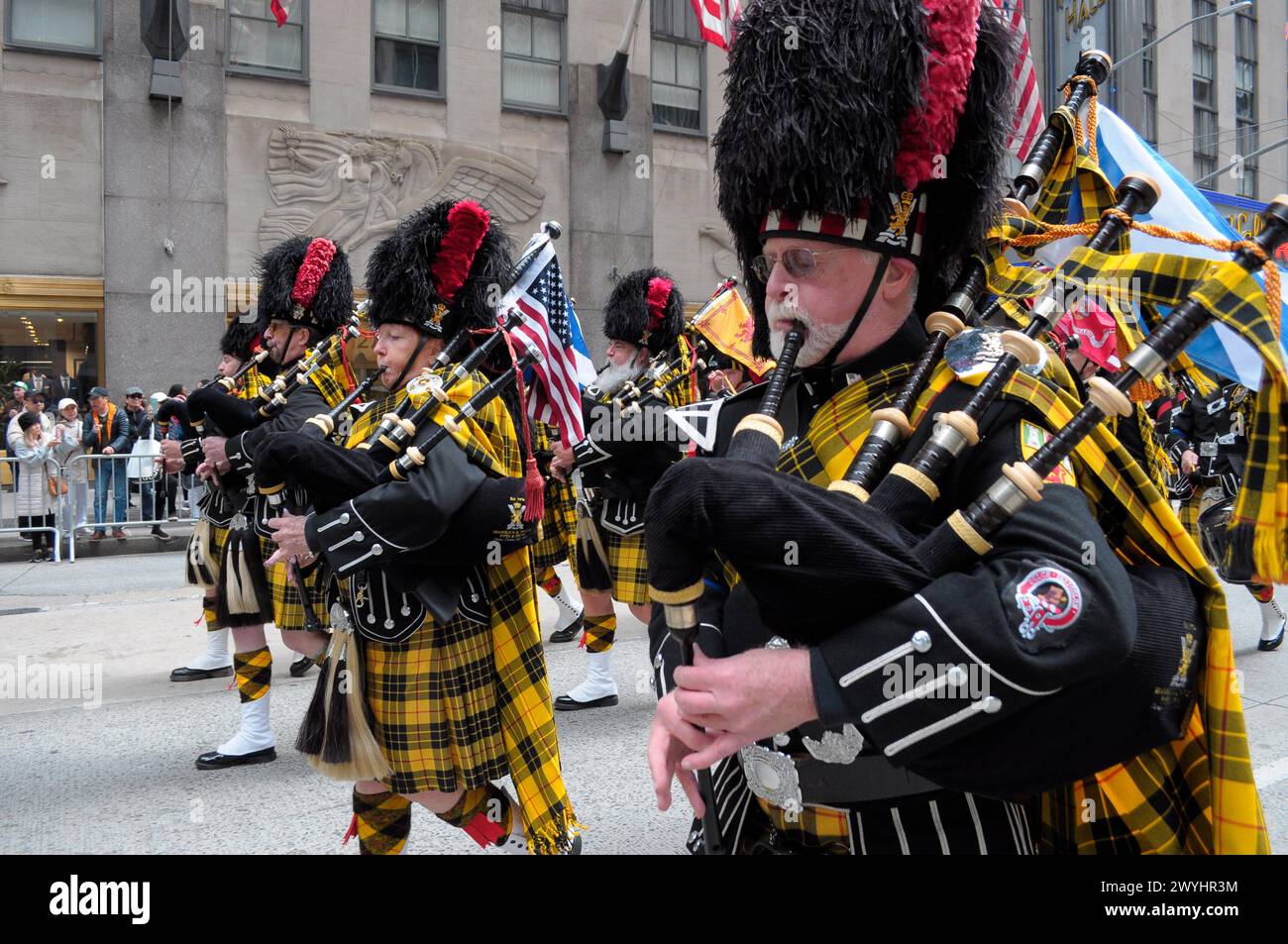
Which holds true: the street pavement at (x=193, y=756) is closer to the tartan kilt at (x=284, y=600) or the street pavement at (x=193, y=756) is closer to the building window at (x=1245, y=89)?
the tartan kilt at (x=284, y=600)

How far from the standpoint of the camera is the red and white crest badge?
129cm

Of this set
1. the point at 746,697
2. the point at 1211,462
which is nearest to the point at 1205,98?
the point at 1211,462

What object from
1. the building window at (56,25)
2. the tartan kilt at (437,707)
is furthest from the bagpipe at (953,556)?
the building window at (56,25)

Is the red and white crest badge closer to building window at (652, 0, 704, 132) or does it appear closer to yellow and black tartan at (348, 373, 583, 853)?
yellow and black tartan at (348, 373, 583, 853)

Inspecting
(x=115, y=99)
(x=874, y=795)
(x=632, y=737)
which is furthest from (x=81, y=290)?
(x=874, y=795)

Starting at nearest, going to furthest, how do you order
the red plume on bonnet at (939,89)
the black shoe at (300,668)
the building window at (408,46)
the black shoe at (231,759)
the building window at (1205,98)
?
1. the red plume on bonnet at (939,89)
2. the black shoe at (231,759)
3. the black shoe at (300,668)
4. the building window at (408,46)
5. the building window at (1205,98)

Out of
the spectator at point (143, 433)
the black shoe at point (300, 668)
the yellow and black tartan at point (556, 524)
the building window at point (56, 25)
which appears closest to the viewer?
the black shoe at point (300, 668)

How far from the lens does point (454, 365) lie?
355cm

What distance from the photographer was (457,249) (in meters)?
3.79

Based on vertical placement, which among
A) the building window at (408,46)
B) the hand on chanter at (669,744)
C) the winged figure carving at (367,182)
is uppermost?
the building window at (408,46)

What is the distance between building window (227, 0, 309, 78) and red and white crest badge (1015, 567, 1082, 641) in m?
16.7

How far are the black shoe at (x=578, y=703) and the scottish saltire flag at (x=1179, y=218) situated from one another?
4.50m

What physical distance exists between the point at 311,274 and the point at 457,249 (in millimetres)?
2132

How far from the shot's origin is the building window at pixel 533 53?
17.8 metres
